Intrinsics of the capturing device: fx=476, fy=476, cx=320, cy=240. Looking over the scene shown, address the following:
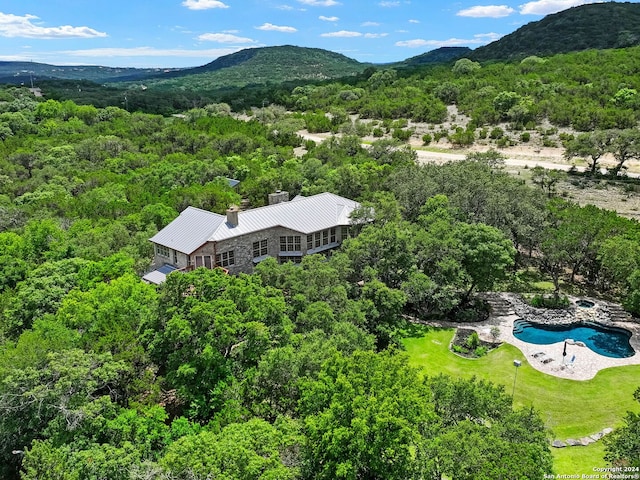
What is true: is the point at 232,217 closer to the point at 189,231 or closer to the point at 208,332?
the point at 189,231

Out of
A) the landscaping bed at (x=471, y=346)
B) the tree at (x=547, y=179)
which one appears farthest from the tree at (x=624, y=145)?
the landscaping bed at (x=471, y=346)

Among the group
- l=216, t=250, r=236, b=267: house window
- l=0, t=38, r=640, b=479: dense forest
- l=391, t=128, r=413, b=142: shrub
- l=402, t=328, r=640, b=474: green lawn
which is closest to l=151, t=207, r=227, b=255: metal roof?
l=216, t=250, r=236, b=267: house window

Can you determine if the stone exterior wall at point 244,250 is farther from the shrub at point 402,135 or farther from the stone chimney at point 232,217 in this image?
the shrub at point 402,135

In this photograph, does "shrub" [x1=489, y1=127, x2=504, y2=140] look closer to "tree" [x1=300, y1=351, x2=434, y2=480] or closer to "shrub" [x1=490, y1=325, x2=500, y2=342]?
"shrub" [x1=490, y1=325, x2=500, y2=342]

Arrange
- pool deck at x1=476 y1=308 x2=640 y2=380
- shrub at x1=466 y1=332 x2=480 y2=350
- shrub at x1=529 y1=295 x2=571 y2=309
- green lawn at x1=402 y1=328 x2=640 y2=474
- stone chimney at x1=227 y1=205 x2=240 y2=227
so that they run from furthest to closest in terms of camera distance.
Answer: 1. shrub at x1=529 y1=295 x2=571 y2=309
2. stone chimney at x1=227 y1=205 x2=240 y2=227
3. shrub at x1=466 y1=332 x2=480 y2=350
4. pool deck at x1=476 y1=308 x2=640 y2=380
5. green lawn at x1=402 y1=328 x2=640 y2=474

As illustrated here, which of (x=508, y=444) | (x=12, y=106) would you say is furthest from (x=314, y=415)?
(x=12, y=106)
